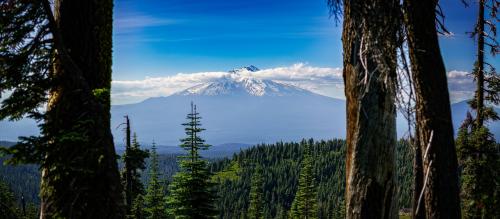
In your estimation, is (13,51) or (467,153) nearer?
(13,51)

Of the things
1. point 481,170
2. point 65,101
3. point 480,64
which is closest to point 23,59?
point 65,101

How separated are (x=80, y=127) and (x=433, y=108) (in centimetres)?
462

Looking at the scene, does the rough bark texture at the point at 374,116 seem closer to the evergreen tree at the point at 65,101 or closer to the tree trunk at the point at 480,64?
the evergreen tree at the point at 65,101

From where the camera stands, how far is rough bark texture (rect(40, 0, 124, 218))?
18.9 ft

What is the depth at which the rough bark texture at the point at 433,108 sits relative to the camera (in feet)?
14.8

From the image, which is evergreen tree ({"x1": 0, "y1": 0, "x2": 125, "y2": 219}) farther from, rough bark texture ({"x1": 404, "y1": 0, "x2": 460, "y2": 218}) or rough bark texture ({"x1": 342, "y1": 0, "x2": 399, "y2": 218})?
rough bark texture ({"x1": 404, "y1": 0, "x2": 460, "y2": 218})

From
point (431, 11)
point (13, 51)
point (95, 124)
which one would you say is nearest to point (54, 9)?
point (13, 51)

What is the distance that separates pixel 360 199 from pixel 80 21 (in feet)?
15.0

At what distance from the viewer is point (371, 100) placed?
14.5ft

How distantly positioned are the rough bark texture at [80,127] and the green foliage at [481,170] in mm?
19836

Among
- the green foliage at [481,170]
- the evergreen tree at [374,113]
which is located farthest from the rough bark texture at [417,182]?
the green foliage at [481,170]

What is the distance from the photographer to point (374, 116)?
14.6 ft

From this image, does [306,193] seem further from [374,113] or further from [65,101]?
[374,113]

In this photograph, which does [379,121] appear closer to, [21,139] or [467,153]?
[21,139]
